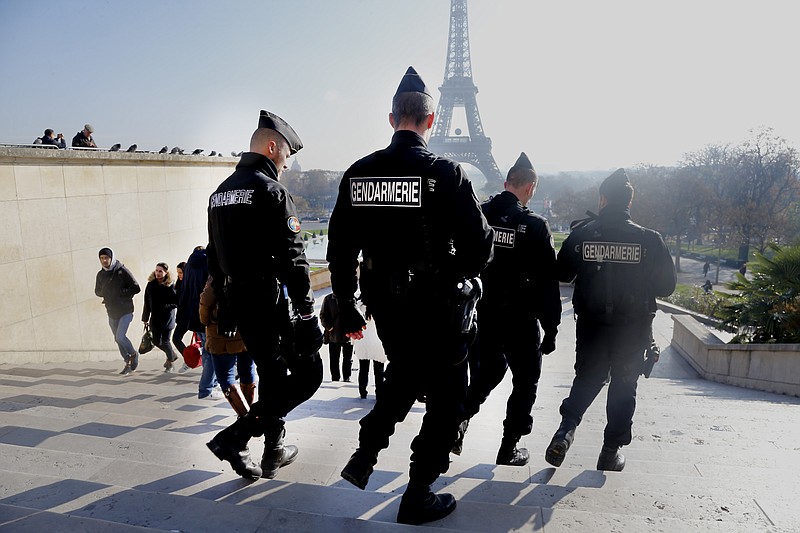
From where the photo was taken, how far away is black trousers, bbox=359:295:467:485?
250 cm

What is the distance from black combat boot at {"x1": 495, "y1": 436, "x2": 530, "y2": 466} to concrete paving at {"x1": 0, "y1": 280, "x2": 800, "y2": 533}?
9 centimetres

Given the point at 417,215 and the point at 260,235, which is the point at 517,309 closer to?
the point at 417,215

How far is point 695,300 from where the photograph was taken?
663 inches

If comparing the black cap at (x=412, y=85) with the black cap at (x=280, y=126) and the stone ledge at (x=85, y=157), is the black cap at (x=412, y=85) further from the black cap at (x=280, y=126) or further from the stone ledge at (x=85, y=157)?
the stone ledge at (x=85, y=157)

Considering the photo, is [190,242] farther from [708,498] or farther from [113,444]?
[708,498]

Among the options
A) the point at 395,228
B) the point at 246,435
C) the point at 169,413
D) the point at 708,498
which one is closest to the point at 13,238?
the point at 169,413

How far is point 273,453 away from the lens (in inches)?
112

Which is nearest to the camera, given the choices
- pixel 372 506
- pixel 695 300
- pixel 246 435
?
pixel 372 506

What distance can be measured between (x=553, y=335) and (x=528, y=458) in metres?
0.83

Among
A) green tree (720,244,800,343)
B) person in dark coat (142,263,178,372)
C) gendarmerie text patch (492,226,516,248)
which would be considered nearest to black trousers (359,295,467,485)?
gendarmerie text patch (492,226,516,248)

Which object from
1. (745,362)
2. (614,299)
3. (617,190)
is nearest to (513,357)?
(614,299)

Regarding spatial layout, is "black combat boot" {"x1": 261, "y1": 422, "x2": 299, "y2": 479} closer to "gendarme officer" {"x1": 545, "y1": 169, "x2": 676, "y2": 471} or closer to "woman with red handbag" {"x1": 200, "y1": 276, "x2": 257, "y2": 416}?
"woman with red handbag" {"x1": 200, "y1": 276, "x2": 257, "y2": 416}

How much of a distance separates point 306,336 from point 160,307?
5.36 metres

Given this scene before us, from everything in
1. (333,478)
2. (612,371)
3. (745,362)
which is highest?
(612,371)
